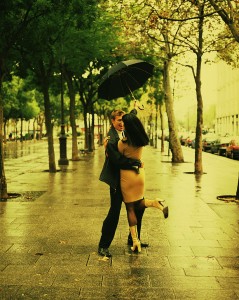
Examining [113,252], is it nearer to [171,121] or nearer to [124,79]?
[124,79]

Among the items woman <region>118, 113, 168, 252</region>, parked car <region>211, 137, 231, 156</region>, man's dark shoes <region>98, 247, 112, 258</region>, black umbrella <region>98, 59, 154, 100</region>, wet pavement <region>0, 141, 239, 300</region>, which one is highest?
black umbrella <region>98, 59, 154, 100</region>

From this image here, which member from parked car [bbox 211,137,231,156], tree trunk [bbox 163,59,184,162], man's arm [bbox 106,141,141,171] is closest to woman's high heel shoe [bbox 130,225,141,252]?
man's arm [bbox 106,141,141,171]

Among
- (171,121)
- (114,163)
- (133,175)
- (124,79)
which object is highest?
(124,79)

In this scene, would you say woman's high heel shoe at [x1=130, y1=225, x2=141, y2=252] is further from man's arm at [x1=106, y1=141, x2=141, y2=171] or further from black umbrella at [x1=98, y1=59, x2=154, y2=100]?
black umbrella at [x1=98, y1=59, x2=154, y2=100]

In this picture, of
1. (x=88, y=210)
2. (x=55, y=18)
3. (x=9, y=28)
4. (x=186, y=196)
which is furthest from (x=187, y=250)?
(x=55, y=18)

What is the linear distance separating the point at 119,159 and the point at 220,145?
1294 inches

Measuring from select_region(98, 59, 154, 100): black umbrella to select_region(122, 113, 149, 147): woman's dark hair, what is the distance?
1.13 metres

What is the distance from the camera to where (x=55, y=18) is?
1558cm

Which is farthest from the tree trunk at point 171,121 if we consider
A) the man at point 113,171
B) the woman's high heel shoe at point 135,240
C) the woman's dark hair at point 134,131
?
the woman's dark hair at point 134,131

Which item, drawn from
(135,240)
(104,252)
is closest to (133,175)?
(135,240)

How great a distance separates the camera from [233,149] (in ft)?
107

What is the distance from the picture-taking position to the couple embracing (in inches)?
236

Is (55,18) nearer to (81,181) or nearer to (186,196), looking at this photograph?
(81,181)

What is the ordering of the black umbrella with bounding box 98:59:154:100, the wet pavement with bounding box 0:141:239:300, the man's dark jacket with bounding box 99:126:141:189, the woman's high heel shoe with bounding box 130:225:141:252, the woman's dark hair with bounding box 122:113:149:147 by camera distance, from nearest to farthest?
1. the wet pavement with bounding box 0:141:239:300
2. the woman's dark hair with bounding box 122:113:149:147
3. the man's dark jacket with bounding box 99:126:141:189
4. the woman's high heel shoe with bounding box 130:225:141:252
5. the black umbrella with bounding box 98:59:154:100
